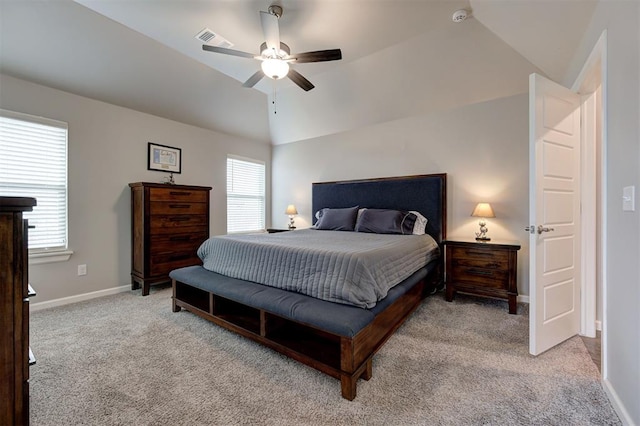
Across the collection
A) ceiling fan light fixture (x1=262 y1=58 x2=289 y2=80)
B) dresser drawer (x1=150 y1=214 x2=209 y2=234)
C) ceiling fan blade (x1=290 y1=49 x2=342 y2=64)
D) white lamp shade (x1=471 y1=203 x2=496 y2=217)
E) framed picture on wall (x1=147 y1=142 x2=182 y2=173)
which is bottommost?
dresser drawer (x1=150 y1=214 x2=209 y2=234)

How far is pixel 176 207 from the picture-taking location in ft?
12.0

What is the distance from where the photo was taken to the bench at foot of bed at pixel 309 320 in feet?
5.27

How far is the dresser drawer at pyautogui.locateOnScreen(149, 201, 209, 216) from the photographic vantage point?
11.3 ft

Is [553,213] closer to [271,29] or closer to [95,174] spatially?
[271,29]

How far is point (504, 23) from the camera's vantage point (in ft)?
8.16

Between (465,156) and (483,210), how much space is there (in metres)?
0.82

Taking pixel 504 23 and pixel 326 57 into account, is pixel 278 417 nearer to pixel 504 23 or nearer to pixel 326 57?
pixel 326 57

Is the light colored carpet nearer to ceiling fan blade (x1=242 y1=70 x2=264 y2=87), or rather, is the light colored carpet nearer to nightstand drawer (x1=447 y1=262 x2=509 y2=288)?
nightstand drawer (x1=447 y1=262 x2=509 y2=288)

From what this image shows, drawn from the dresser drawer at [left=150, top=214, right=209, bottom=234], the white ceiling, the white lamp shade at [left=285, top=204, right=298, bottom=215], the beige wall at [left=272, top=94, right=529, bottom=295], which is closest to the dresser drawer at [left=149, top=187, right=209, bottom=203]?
the dresser drawer at [left=150, top=214, right=209, bottom=234]

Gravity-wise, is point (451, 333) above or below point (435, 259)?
below

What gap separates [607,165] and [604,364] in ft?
4.01

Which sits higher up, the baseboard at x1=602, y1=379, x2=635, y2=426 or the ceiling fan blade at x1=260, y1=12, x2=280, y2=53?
the ceiling fan blade at x1=260, y1=12, x2=280, y2=53

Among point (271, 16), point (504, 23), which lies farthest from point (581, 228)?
point (271, 16)

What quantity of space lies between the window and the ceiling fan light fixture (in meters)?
2.69
